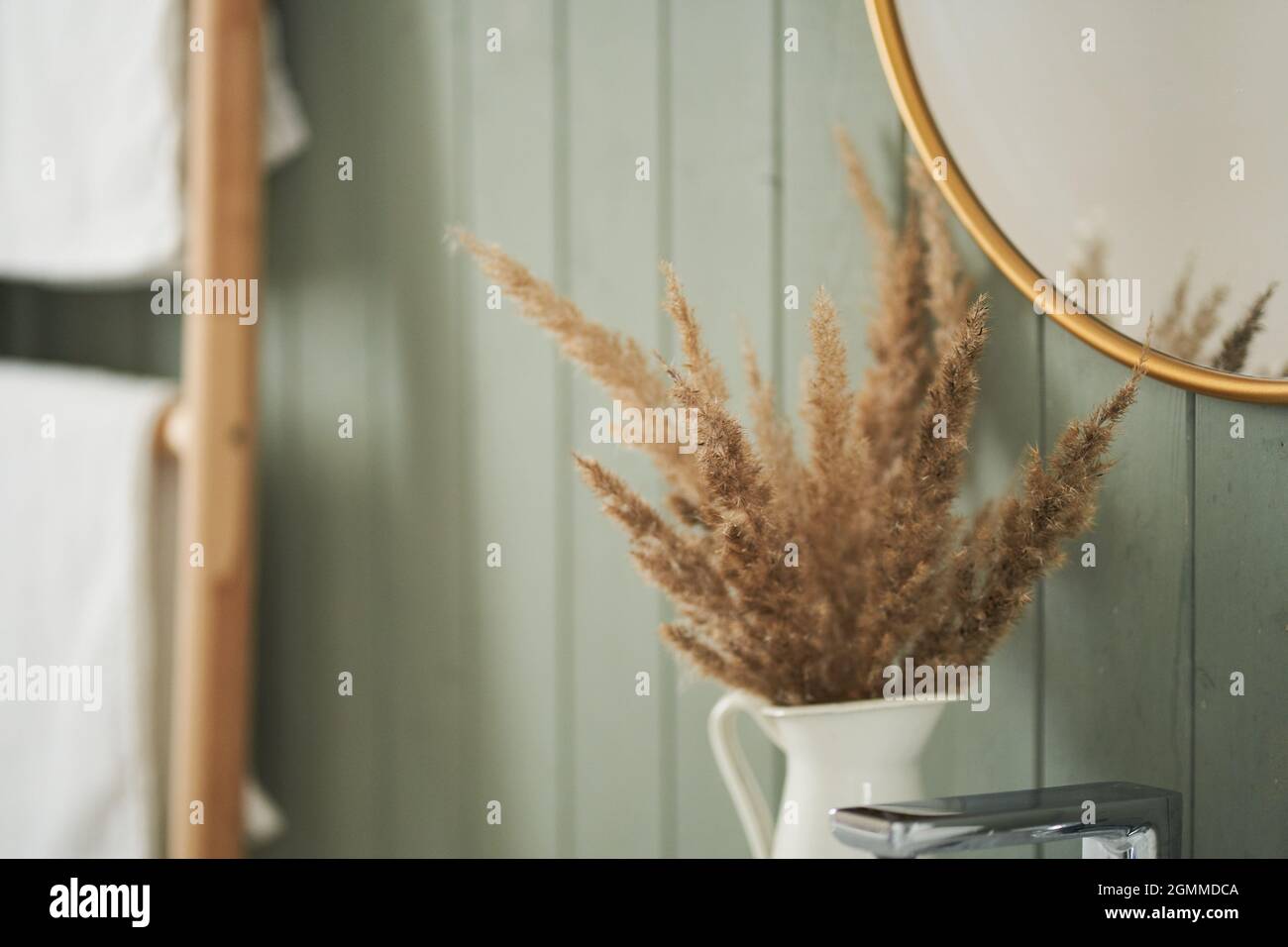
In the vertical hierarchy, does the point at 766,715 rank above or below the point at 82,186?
below

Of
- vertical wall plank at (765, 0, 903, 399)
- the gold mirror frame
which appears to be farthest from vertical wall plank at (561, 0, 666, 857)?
the gold mirror frame

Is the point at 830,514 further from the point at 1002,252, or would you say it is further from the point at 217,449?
the point at 217,449

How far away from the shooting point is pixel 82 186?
3.08ft

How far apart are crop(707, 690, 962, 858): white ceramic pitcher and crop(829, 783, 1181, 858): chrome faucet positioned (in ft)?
0.22

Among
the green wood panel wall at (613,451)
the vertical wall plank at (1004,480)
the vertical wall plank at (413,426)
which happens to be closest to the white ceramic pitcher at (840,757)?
the vertical wall plank at (1004,480)

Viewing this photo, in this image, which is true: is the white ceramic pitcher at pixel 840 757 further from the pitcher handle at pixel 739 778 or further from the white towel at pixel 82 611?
the white towel at pixel 82 611

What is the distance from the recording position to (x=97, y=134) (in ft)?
3.05

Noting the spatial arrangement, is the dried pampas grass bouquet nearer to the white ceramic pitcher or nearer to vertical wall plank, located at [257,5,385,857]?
the white ceramic pitcher

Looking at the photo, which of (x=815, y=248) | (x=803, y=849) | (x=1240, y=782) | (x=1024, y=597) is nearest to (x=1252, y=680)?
(x=1240, y=782)

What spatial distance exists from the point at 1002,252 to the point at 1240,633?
26 cm

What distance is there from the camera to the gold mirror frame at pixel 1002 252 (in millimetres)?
569

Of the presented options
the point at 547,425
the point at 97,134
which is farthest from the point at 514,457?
the point at 97,134
